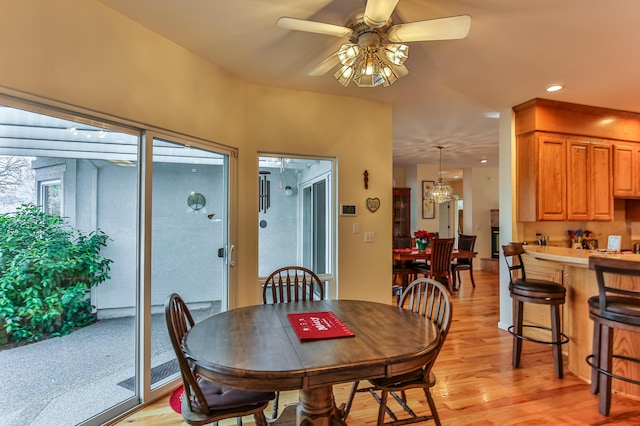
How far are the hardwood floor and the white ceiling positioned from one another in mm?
2189

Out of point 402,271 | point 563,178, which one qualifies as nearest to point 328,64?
point 563,178

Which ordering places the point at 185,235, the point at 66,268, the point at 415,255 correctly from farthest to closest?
the point at 415,255
the point at 185,235
the point at 66,268

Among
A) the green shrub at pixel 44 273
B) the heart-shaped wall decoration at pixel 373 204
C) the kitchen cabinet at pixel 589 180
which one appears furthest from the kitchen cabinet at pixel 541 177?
the green shrub at pixel 44 273

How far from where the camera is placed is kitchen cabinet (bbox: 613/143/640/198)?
406cm

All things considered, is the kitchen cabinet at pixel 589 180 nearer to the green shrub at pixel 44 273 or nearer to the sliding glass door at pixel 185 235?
the sliding glass door at pixel 185 235

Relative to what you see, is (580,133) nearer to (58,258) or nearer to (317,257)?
(317,257)

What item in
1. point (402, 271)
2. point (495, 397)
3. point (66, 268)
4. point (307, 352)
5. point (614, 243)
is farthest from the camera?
point (402, 271)

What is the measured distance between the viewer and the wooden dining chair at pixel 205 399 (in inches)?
56.1

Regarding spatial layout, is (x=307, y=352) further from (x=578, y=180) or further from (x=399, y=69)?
(x=578, y=180)

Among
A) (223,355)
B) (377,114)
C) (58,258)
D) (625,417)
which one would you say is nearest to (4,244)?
(58,258)

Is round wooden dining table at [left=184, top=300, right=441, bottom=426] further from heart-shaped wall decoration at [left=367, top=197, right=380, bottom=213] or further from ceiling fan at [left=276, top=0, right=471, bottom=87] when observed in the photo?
heart-shaped wall decoration at [left=367, top=197, right=380, bottom=213]

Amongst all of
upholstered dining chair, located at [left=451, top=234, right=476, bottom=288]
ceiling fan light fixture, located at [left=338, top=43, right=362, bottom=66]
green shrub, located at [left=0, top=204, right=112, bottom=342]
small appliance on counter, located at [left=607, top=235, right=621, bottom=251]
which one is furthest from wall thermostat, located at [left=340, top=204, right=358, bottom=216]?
upholstered dining chair, located at [left=451, top=234, right=476, bottom=288]

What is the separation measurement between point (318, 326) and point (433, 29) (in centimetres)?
166

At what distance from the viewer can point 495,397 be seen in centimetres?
246
